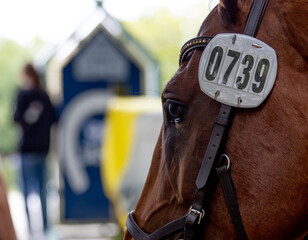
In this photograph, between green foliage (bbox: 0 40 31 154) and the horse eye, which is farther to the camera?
green foliage (bbox: 0 40 31 154)

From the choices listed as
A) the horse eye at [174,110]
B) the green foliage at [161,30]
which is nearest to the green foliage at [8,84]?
the green foliage at [161,30]

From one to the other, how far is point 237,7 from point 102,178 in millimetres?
6742

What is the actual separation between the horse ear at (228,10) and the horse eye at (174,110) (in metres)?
0.34

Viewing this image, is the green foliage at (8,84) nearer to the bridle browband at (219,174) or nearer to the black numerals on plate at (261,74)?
the bridle browband at (219,174)

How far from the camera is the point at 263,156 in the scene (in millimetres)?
1692

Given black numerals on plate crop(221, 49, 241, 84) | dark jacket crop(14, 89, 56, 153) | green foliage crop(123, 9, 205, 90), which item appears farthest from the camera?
green foliage crop(123, 9, 205, 90)

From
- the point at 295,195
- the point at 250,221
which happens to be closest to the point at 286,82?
the point at 295,195

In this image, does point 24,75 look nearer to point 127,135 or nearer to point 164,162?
point 127,135

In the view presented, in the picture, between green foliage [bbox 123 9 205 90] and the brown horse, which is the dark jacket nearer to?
the brown horse

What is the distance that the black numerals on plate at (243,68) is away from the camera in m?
1.71

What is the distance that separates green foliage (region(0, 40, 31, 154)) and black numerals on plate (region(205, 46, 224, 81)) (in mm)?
16953

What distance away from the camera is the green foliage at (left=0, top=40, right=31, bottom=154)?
24312 millimetres

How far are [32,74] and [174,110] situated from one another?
19.4 feet

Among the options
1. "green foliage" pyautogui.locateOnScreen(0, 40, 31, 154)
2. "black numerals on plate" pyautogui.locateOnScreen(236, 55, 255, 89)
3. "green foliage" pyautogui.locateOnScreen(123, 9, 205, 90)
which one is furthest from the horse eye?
"green foliage" pyautogui.locateOnScreen(123, 9, 205, 90)
